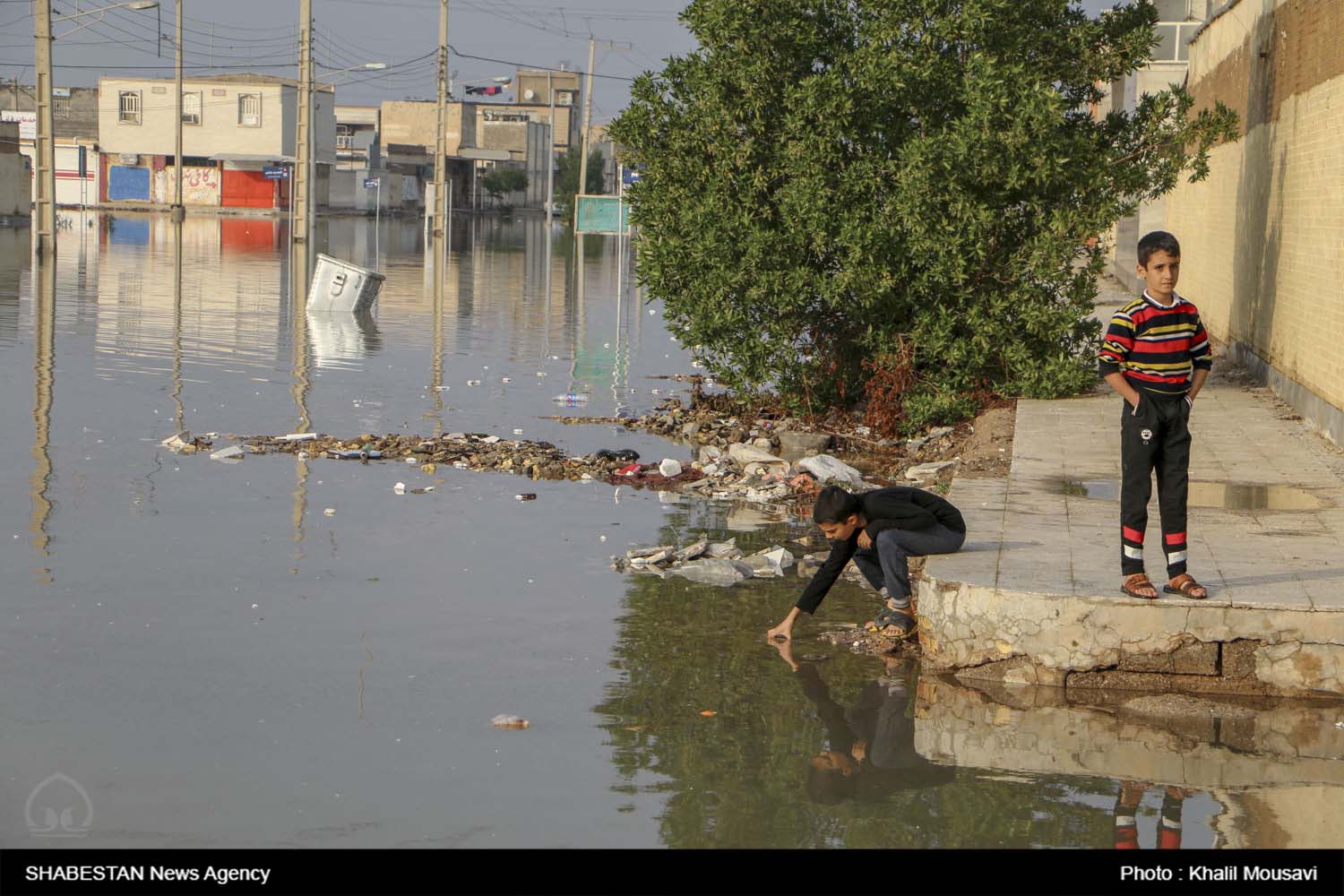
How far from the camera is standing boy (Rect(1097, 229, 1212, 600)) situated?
6949 mm

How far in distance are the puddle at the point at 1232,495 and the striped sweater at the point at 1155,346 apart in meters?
2.60

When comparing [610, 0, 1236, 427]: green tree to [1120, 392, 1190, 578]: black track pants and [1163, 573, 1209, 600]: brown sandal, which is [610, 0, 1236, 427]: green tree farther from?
[1163, 573, 1209, 600]: brown sandal

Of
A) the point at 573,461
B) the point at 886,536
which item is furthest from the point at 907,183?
the point at 886,536

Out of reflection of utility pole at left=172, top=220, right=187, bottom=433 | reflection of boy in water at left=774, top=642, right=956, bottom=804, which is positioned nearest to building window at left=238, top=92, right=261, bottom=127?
reflection of utility pole at left=172, top=220, right=187, bottom=433

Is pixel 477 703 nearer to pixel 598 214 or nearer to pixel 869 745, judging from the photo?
pixel 869 745

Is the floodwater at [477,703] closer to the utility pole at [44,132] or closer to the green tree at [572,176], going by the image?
the utility pole at [44,132]

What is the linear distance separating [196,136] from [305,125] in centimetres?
3772

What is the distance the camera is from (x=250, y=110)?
83.2m

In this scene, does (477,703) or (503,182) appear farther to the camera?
(503,182)

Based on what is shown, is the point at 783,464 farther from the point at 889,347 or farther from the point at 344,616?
the point at 344,616

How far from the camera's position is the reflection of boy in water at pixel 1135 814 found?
208 inches

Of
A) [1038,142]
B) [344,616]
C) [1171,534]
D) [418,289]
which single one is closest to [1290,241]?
[1038,142]

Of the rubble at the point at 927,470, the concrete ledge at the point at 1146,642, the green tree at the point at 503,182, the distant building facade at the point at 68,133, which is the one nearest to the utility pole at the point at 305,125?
the distant building facade at the point at 68,133

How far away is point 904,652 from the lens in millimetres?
7684
